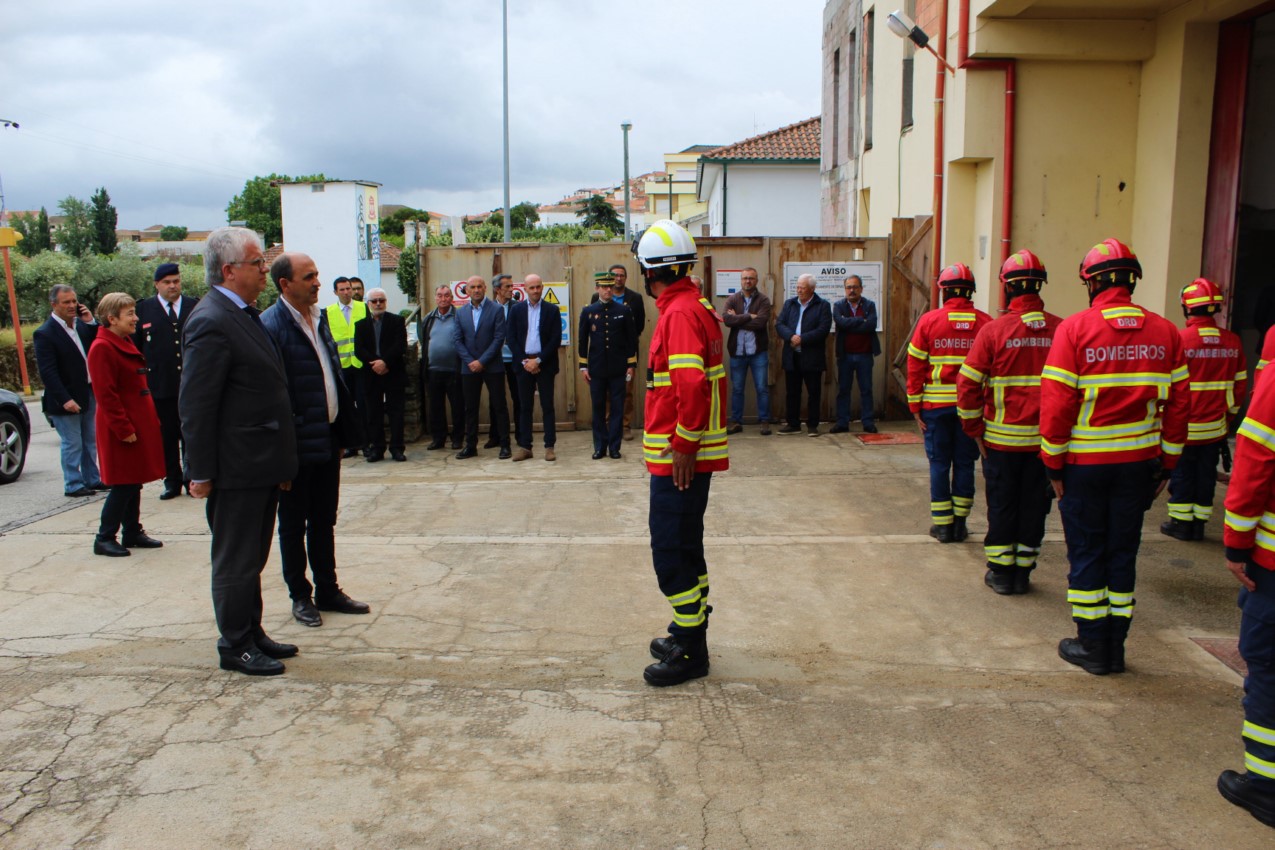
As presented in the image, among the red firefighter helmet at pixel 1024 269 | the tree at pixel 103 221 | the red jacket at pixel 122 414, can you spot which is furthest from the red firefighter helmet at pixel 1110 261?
the tree at pixel 103 221

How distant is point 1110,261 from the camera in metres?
4.81

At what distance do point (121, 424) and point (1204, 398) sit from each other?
7535 mm

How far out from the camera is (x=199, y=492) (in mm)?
4699

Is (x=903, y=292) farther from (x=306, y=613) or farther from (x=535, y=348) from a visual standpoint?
(x=306, y=613)

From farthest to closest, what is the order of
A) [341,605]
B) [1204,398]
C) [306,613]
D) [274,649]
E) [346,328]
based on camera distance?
[346,328]
[1204,398]
[341,605]
[306,613]
[274,649]

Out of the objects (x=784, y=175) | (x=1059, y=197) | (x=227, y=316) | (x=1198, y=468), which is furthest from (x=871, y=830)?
(x=784, y=175)

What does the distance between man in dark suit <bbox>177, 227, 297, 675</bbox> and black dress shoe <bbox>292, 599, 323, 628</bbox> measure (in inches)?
20.0

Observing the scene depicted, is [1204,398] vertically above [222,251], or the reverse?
[222,251]

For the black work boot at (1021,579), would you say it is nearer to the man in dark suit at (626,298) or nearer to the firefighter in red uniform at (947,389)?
the firefighter in red uniform at (947,389)

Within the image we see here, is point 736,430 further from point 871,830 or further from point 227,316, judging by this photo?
point 871,830

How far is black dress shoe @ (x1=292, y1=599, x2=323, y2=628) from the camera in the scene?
5535mm

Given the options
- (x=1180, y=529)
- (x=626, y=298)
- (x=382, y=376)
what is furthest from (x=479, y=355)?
(x=1180, y=529)

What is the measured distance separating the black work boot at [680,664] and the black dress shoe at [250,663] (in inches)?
73.0

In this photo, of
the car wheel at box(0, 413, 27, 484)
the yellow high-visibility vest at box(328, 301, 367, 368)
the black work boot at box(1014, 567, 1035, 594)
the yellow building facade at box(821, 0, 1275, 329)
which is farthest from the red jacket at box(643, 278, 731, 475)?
the car wheel at box(0, 413, 27, 484)
